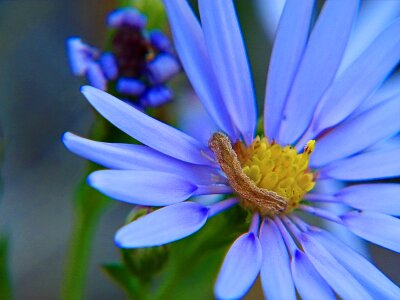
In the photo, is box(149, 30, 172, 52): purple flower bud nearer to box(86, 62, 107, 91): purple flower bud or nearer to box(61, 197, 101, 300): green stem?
box(86, 62, 107, 91): purple flower bud

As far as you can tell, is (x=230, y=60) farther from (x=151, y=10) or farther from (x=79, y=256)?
(x=79, y=256)

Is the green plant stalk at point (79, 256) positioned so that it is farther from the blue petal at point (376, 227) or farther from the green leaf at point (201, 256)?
the blue petal at point (376, 227)

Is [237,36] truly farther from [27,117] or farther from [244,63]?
[27,117]

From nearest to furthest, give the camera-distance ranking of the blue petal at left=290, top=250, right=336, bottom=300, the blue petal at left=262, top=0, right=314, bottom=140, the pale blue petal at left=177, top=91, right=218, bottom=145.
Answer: the blue petal at left=290, top=250, right=336, bottom=300 → the blue petal at left=262, top=0, right=314, bottom=140 → the pale blue petal at left=177, top=91, right=218, bottom=145

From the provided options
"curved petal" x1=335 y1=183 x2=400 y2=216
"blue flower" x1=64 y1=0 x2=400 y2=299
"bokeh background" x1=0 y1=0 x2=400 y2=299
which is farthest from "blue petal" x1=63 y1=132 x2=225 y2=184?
"bokeh background" x1=0 y1=0 x2=400 y2=299

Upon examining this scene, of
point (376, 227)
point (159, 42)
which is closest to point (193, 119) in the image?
point (159, 42)

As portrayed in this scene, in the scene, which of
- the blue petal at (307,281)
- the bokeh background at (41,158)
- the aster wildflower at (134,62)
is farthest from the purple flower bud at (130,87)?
the bokeh background at (41,158)
